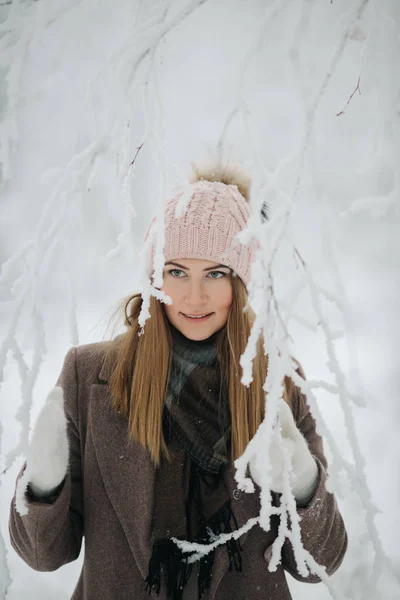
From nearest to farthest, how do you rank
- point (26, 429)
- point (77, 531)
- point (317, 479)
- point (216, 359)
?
1. point (26, 429)
2. point (317, 479)
3. point (77, 531)
4. point (216, 359)

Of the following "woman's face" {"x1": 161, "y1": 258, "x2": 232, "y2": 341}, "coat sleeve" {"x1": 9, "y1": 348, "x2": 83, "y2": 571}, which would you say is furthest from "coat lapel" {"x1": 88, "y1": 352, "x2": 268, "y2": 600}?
"woman's face" {"x1": 161, "y1": 258, "x2": 232, "y2": 341}

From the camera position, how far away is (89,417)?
4.63 ft

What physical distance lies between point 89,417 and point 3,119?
986 mm

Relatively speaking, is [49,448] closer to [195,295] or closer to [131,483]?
[131,483]

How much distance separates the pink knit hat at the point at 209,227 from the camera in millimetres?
1302

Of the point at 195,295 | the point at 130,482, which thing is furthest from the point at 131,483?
the point at 195,295

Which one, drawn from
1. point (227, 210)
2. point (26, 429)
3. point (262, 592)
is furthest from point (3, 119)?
point (262, 592)

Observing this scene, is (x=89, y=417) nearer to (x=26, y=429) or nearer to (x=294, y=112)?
(x=26, y=429)

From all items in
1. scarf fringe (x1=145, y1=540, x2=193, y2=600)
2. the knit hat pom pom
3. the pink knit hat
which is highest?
the knit hat pom pom

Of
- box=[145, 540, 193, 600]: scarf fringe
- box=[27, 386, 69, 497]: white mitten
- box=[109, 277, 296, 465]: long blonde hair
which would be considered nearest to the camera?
box=[27, 386, 69, 497]: white mitten

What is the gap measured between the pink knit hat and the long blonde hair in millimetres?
113

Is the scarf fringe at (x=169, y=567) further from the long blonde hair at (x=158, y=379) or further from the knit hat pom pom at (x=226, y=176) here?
the knit hat pom pom at (x=226, y=176)

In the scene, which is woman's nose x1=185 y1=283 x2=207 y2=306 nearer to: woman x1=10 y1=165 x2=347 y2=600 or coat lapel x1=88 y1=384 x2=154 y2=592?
woman x1=10 y1=165 x2=347 y2=600

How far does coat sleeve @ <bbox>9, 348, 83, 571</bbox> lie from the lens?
118cm
